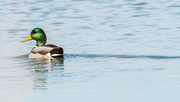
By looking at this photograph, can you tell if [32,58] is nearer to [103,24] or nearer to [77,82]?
[77,82]

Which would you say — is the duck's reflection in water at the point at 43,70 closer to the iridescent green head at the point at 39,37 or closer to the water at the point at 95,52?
the water at the point at 95,52

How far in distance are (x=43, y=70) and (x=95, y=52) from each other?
307cm

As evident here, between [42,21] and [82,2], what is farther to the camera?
[82,2]

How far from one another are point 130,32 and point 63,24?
3.22 m

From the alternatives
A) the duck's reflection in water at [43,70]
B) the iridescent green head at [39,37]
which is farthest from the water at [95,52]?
the iridescent green head at [39,37]

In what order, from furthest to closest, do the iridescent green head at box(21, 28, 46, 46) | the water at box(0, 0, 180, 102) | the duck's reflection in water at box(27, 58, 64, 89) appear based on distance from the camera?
the iridescent green head at box(21, 28, 46, 46) < the duck's reflection in water at box(27, 58, 64, 89) < the water at box(0, 0, 180, 102)

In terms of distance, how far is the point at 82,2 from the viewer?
2955 centimetres

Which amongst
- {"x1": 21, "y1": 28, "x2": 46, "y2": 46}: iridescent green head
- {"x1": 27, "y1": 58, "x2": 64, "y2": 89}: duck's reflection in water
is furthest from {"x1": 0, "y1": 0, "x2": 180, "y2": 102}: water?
{"x1": 21, "y1": 28, "x2": 46, "y2": 46}: iridescent green head

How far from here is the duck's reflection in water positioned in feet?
38.8

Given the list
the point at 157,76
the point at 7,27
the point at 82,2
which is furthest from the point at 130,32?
the point at 82,2

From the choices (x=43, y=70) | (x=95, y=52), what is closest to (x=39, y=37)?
(x=95, y=52)

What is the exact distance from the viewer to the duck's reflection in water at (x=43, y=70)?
1183cm

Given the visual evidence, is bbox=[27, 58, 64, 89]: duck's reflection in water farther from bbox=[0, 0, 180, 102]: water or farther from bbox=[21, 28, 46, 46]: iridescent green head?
bbox=[21, 28, 46, 46]: iridescent green head

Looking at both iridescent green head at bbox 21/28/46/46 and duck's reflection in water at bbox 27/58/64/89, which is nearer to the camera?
duck's reflection in water at bbox 27/58/64/89
